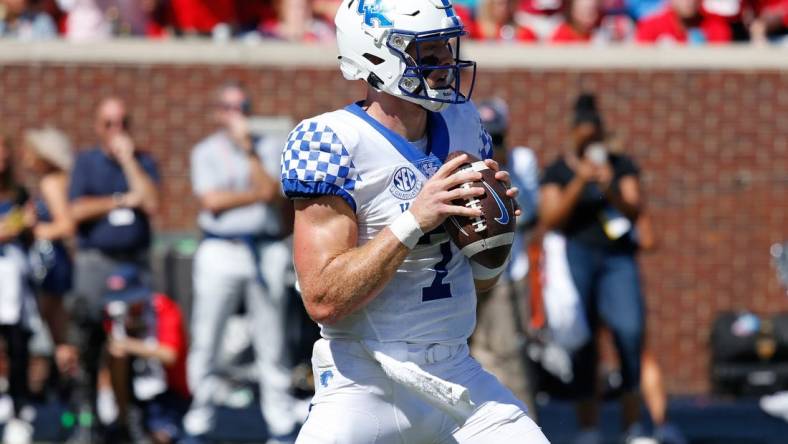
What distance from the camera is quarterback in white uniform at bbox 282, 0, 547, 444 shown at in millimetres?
3924

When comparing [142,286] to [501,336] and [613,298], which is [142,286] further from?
[613,298]

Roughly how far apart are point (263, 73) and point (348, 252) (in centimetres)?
681

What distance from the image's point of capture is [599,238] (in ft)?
26.9

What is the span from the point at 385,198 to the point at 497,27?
706 cm

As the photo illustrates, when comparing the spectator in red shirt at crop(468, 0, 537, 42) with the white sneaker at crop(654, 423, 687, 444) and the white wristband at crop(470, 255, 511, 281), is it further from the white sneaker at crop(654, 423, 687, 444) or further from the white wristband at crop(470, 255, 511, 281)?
the white wristband at crop(470, 255, 511, 281)

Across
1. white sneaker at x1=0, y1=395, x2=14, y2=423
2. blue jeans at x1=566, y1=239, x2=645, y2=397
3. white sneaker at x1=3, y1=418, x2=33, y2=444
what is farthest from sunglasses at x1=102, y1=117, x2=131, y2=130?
blue jeans at x1=566, y1=239, x2=645, y2=397

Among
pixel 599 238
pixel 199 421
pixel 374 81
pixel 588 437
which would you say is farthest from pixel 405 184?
pixel 588 437

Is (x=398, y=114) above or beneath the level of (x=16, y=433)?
above

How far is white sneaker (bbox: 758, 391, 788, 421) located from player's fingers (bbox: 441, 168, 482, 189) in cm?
576

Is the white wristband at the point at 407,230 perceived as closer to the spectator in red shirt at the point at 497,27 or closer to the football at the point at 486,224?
the football at the point at 486,224

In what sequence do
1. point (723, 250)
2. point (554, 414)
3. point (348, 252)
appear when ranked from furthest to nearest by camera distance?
point (723, 250)
point (554, 414)
point (348, 252)

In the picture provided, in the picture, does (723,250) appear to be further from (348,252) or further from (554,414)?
(348,252)

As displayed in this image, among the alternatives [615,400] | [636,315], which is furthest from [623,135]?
[636,315]

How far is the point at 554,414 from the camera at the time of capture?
929 centimetres
